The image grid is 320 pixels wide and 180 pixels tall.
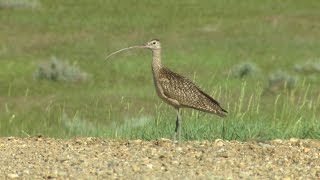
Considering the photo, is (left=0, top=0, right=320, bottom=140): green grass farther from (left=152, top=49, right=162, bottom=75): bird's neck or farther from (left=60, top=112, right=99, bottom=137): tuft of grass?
(left=152, top=49, right=162, bottom=75): bird's neck

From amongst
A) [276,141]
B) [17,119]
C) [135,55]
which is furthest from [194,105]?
[135,55]

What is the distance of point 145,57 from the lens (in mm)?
29406

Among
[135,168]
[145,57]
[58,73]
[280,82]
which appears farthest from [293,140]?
[145,57]

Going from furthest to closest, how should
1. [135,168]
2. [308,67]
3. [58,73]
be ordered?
[308,67] < [58,73] < [135,168]

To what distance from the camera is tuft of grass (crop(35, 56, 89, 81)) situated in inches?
1028

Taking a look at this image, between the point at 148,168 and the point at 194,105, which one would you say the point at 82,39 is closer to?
the point at 194,105

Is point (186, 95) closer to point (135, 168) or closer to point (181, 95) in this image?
point (181, 95)

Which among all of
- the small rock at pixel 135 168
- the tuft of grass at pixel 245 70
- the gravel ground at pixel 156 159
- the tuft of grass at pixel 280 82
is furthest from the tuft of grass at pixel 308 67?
the small rock at pixel 135 168

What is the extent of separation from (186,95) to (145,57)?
1666 centimetres

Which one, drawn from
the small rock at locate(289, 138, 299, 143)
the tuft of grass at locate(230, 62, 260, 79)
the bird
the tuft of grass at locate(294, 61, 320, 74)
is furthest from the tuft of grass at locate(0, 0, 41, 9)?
the small rock at locate(289, 138, 299, 143)

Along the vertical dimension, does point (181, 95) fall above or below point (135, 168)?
above

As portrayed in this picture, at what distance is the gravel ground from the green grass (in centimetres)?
149

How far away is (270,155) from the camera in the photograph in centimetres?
1122

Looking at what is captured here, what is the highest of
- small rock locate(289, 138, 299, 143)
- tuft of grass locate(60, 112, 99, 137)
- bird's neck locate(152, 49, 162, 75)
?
bird's neck locate(152, 49, 162, 75)
